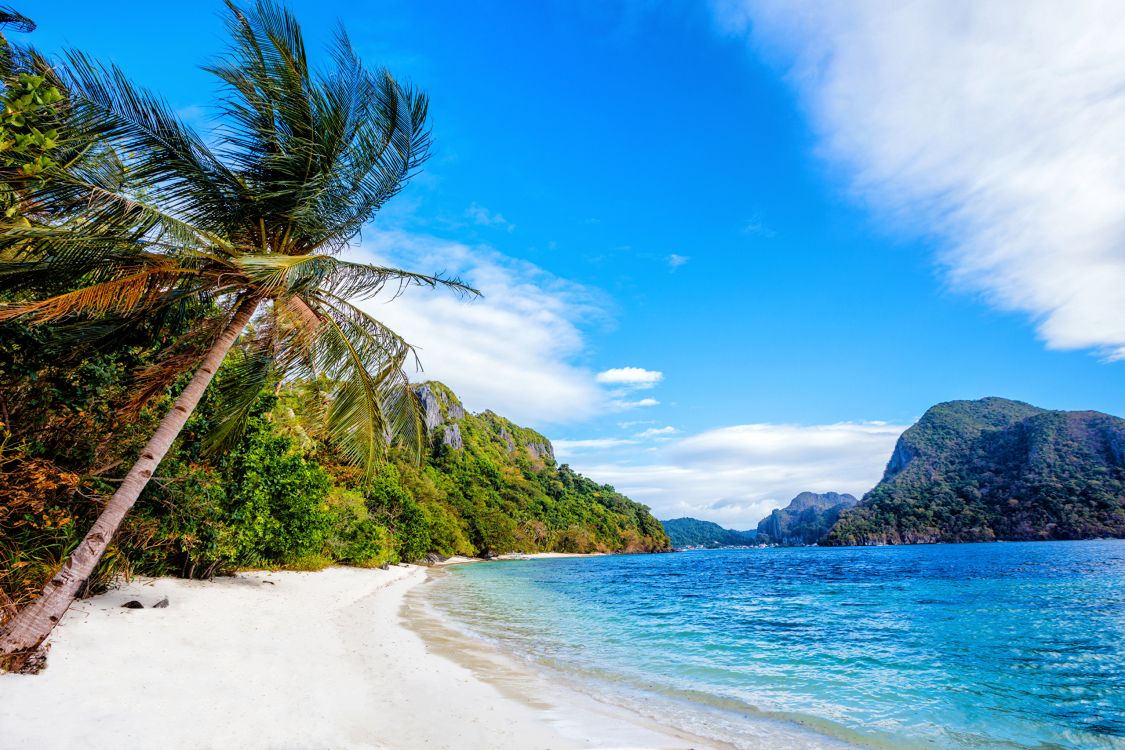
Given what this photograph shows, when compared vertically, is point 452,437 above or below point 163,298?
above

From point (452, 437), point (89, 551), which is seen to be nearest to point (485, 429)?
point (452, 437)

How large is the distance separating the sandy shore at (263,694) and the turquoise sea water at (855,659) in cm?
164

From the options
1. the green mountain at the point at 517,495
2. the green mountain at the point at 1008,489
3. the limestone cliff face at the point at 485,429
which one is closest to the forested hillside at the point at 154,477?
the green mountain at the point at 517,495

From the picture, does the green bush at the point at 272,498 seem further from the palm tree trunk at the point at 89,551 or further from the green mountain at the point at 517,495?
the green mountain at the point at 517,495

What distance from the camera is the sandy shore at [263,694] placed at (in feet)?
13.5

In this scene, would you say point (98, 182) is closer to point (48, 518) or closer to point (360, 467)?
point (48, 518)

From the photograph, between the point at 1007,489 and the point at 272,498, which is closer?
the point at 272,498

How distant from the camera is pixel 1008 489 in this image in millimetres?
81750

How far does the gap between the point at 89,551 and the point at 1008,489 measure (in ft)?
362

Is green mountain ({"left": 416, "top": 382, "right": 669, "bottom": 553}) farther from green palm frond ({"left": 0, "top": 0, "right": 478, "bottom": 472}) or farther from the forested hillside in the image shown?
green palm frond ({"left": 0, "top": 0, "right": 478, "bottom": 472})

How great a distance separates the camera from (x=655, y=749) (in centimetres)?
484

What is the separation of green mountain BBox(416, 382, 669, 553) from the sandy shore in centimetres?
4537

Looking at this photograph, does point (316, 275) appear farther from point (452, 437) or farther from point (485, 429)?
point (485, 429)

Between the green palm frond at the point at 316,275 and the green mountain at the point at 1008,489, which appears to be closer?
the green palm frond at the point at 316,275
